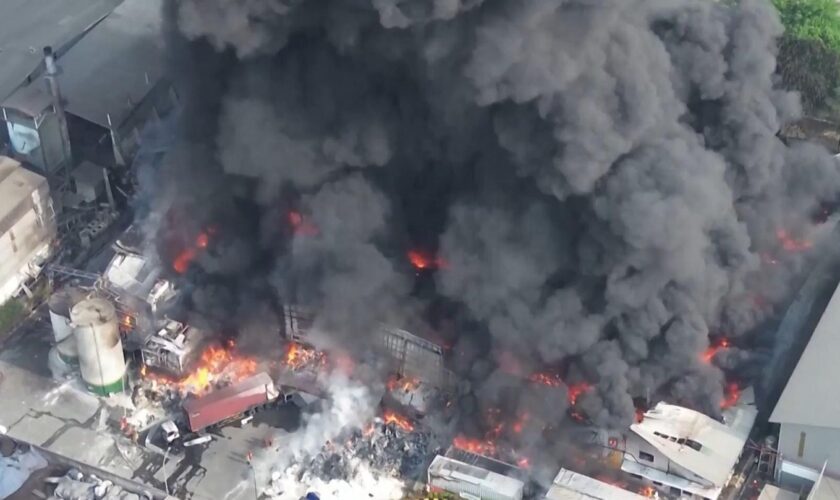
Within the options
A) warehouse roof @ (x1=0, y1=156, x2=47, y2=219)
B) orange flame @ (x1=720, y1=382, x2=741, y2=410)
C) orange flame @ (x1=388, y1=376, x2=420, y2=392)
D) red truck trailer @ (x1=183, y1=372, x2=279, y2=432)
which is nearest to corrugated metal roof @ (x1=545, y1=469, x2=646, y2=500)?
orange flame @ (x1=720, y1=382, x2=741, y2=410)

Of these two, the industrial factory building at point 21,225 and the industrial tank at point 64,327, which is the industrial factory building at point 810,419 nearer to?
the industrial tank at point 64,327

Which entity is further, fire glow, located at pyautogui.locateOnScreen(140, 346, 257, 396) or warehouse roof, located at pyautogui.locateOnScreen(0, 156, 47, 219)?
warehouse roof, located at pyautogui.locateOnScreen(0, 156, 47, 219)

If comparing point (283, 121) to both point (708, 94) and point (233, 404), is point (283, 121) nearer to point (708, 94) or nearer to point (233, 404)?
point (233, 404)

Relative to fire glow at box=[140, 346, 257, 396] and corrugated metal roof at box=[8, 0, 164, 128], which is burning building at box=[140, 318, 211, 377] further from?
corrugated metal roof at box=[8, 0, 164, 128]

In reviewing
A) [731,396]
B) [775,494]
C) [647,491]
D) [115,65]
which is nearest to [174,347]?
[647,491]

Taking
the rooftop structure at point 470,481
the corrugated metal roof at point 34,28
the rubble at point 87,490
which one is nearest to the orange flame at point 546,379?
the rooftop structure at point 470,481

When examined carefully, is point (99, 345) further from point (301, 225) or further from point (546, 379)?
point (546, 379)
